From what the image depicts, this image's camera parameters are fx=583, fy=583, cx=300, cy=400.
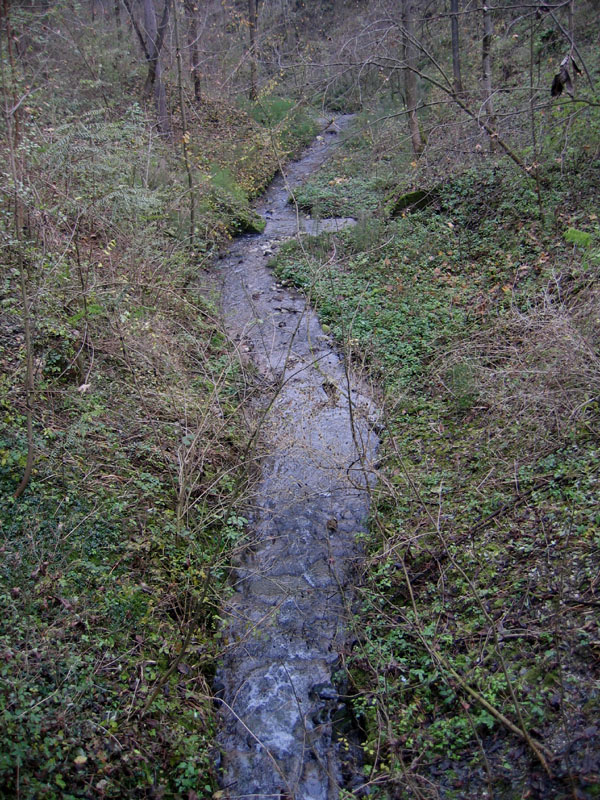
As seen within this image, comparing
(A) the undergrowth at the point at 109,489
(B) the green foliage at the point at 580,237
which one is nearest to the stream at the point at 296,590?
(A) the undergrowth at the point at 109,489

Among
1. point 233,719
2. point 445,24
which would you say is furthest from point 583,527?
point 445,24

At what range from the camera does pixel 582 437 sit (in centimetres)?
546

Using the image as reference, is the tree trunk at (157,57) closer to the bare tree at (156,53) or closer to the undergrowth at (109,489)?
the bare tree at (156,53)

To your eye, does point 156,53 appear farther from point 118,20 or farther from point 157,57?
point 118,20

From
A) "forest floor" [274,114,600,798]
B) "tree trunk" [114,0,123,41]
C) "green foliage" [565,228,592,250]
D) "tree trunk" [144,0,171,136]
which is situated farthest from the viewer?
"tree trunk" [114,0,123,41]

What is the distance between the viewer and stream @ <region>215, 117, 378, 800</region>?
4.20 meters

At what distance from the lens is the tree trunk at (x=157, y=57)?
13844 mm

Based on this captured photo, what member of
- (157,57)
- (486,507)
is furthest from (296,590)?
(157,57)

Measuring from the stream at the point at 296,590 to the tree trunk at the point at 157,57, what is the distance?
7371 mm

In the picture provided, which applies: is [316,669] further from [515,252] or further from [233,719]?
[515,252]

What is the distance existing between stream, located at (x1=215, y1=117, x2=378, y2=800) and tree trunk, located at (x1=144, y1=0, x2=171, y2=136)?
7371 millimetres

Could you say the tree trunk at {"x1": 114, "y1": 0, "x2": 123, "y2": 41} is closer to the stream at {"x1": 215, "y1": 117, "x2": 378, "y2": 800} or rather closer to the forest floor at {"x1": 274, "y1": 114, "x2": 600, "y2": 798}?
the forest floor at {"x1": 274, "y1": 114, "x2": 600, "y2": 798}

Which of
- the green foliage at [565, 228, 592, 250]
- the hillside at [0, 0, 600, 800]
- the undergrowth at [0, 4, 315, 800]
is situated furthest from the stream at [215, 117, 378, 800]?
the green foliage at [565, 228, 592, 250]

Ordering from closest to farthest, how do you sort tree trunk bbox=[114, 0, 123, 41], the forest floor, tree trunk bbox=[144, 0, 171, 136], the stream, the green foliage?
the forest floor < the stream < the green foliage < tree trunk bbox=[144, 0, 171, 136] < tree trunk bbox=[114, 0, 123, 41]
